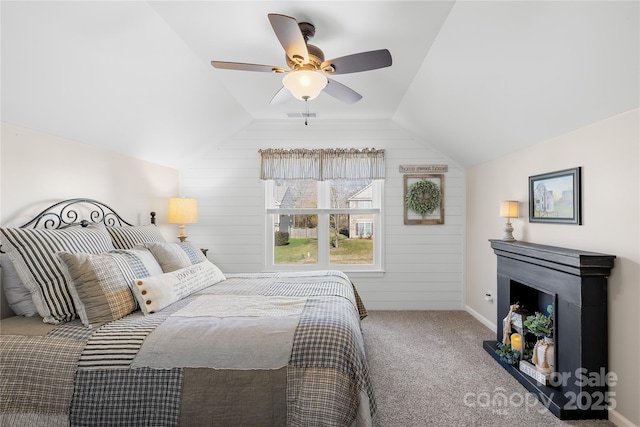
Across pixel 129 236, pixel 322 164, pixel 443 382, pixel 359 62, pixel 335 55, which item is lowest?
pixel 443 382

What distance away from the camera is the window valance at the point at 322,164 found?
432 centimetres

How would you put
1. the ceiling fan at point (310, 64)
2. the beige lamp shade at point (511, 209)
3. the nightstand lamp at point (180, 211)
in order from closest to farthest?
the ceiling fan at point (310, 64) → the beige lamp shade at point (511, 209) → the nightstand lamp at point (180, 211)

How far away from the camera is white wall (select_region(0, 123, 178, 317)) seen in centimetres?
211

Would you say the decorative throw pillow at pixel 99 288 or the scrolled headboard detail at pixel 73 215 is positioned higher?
the scrolled headboard detail at pixel 73 215

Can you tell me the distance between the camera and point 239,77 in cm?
306

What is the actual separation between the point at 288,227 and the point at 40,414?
327 centimetres

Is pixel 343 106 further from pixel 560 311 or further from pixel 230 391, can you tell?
pixel 230 391

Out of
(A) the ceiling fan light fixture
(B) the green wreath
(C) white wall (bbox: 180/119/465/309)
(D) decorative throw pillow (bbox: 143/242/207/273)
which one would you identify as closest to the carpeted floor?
(C) white wall (bbox: 180/119/465/309)

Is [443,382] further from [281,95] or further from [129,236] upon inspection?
[129,236]

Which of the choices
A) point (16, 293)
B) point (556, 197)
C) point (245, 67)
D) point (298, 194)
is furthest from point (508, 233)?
point (16, 293)

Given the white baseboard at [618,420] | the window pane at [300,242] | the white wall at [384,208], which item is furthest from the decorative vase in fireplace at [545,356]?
the window pane at [300,242]

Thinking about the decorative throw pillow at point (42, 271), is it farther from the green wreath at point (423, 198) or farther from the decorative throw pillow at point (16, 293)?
the green wreath at point (423, 198)

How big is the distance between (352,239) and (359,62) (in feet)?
9.33

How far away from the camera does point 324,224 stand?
448 centimetres
